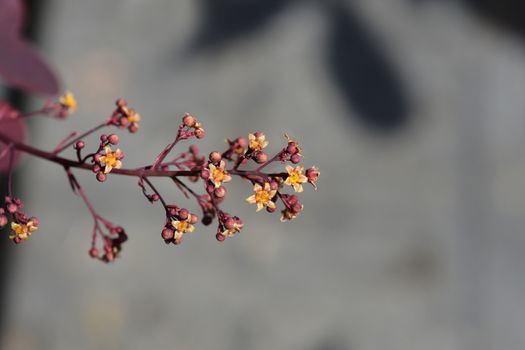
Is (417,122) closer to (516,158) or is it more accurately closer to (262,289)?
(516,158)

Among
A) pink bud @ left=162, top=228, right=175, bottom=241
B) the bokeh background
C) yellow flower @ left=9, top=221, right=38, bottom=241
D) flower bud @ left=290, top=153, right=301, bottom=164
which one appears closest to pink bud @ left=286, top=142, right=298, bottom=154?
flower bud @ left=290, top=153, right=301, bottom=164

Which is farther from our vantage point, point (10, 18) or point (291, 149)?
point (10, 18)

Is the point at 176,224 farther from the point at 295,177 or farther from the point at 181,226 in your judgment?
the point at 295,177

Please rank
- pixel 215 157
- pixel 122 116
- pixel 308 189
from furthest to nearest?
pixel 308 189
pixel 122 116
pixel 215 157

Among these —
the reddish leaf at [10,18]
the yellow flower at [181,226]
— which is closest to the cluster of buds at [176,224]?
the yellow flower at [181,226]

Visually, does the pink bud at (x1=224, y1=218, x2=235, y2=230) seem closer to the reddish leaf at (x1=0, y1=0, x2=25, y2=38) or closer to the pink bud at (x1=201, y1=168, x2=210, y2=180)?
the pink bud at (x1=201, y1=168, x2=210, y2=180)

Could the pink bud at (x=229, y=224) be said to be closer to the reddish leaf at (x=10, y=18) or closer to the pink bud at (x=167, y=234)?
the pink bud at (x=167, y=234)

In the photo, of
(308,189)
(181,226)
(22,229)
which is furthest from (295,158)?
(308,189)
